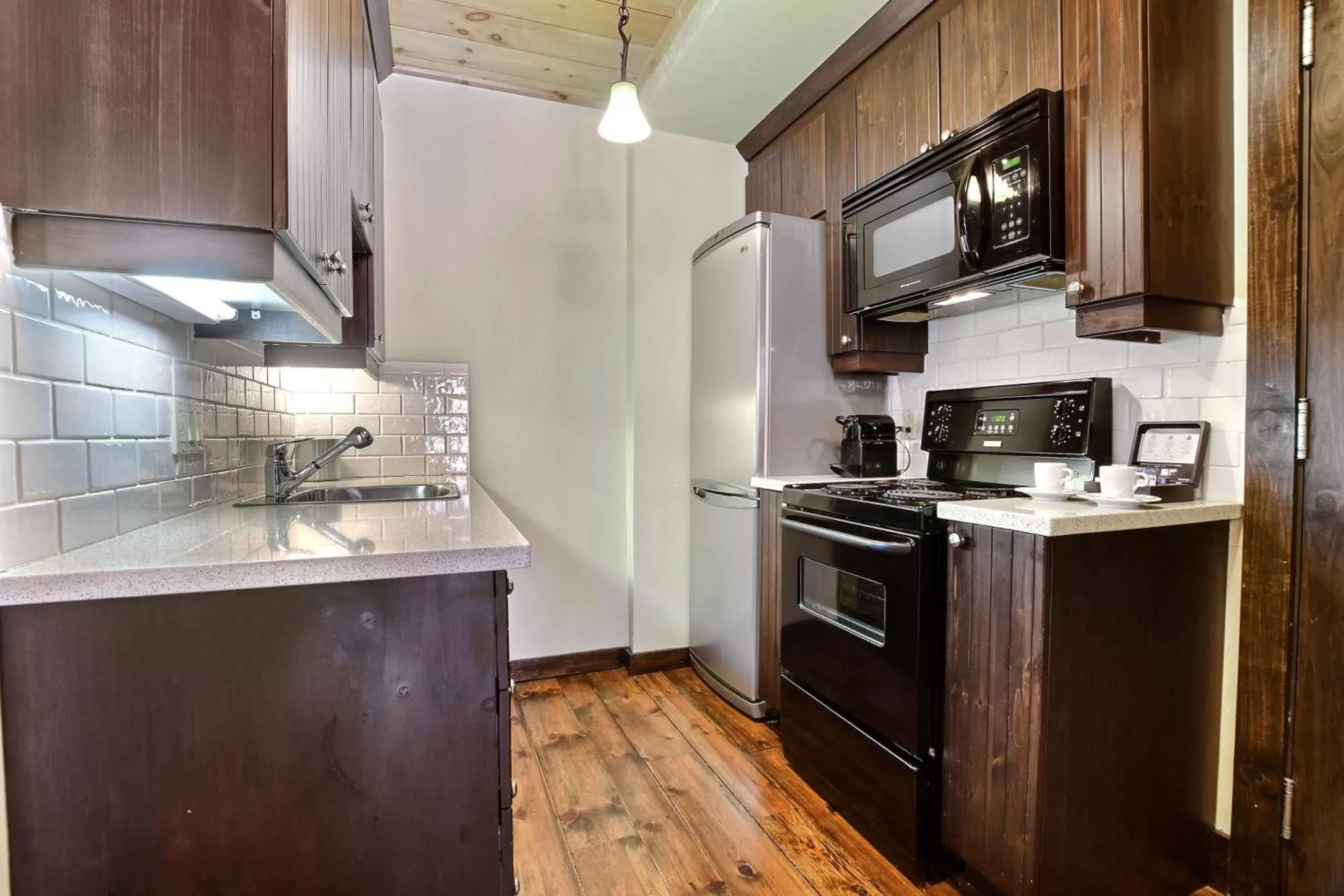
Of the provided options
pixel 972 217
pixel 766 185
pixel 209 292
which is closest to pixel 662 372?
pixel 766 185

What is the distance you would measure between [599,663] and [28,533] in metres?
2.32

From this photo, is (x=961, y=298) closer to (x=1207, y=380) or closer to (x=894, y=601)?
(x=1207, y=380)

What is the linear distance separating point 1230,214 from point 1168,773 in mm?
1330

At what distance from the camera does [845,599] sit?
5.88ft

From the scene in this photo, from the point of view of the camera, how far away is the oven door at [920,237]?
1.67m

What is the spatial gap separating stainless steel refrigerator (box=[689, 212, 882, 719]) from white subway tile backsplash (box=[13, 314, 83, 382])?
1.85 metres

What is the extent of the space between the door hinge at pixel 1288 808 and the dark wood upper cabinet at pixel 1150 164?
104cm

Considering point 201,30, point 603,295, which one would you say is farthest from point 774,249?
point 201,30

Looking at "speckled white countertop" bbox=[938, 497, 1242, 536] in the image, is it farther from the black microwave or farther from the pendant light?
the pendant light

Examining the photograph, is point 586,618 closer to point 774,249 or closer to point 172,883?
point 774,249

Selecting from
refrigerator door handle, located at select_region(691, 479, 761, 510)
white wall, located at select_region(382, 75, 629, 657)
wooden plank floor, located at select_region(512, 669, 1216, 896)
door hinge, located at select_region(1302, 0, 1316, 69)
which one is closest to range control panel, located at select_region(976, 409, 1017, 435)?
refrigerator door handle, located at select_region(691, 479, 761, 510)

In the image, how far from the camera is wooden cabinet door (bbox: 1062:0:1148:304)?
1.35 m

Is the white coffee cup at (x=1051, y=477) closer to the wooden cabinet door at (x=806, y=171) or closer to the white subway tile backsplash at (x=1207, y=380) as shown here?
the white subway tile backsplash at (x=1207, y=380)

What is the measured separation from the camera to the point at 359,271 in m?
1.90
